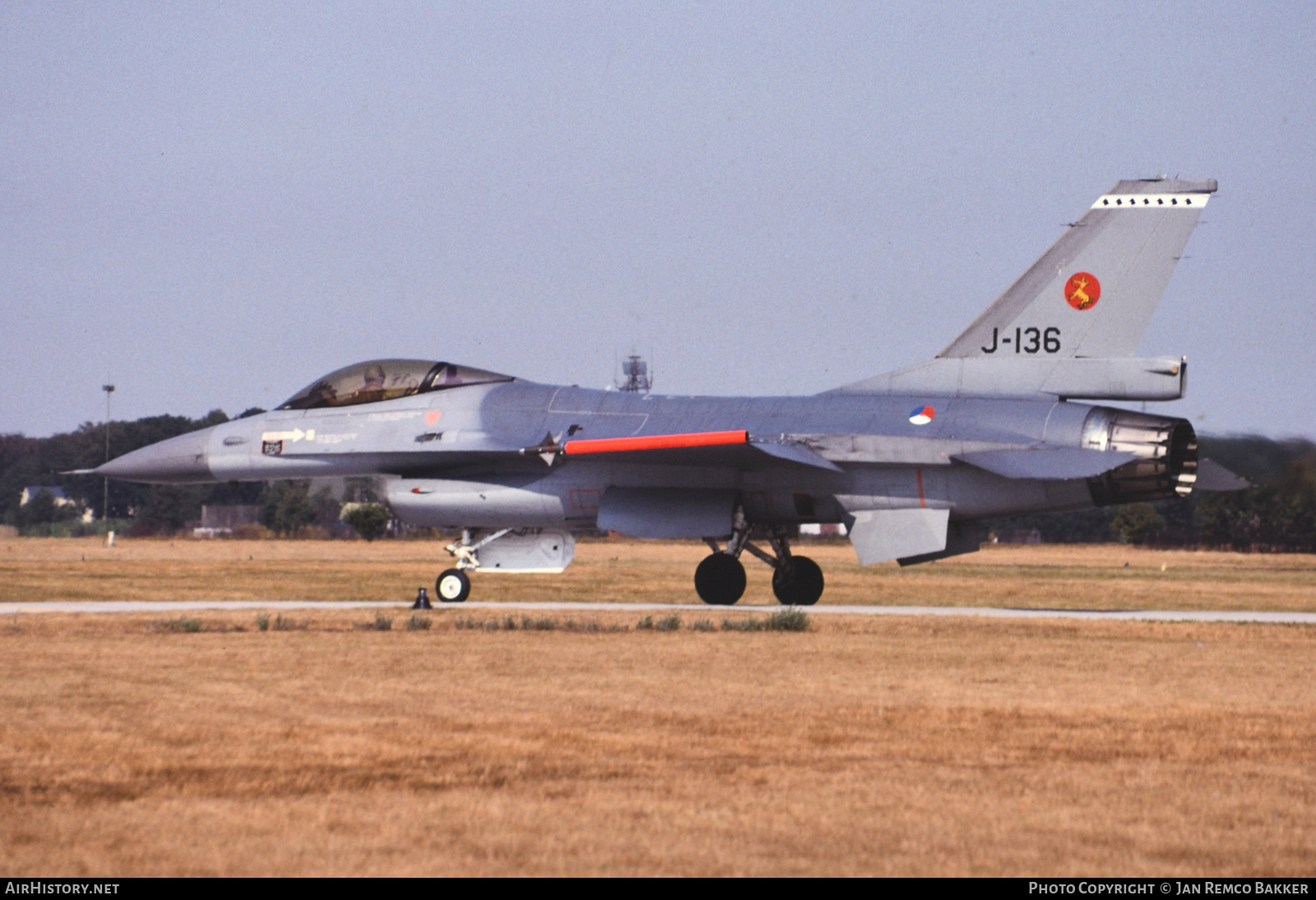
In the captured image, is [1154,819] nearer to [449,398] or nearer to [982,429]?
[982,429]

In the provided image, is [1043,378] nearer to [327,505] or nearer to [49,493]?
[327,505]

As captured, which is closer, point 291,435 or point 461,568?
point 461,568

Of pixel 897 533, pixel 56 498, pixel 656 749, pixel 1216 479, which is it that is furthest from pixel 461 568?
pixel 56 498

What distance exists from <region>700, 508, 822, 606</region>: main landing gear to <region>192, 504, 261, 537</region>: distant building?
53.2 m

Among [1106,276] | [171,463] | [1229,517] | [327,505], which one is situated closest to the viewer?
[1106,276]

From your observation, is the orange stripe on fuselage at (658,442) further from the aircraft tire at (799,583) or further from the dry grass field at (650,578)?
the dry grass field at (650,578)

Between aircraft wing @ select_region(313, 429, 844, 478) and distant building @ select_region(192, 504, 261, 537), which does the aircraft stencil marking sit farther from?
distant building @ select_region(192, 504, 261, 537)

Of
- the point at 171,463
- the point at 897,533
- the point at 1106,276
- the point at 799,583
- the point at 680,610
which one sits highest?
the point at 1106,276

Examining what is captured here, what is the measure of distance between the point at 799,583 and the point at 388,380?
676 cm

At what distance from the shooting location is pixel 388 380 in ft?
73.2

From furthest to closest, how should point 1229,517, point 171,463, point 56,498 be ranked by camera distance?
point 56,498, point 1229,517, point 171,463

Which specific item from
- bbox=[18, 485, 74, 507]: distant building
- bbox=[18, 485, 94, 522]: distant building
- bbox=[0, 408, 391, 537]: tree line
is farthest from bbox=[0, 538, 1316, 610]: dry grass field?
bbox=[18, 485, 74, 507]: distant building

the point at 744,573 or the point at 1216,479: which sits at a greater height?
the point at 1216,479
